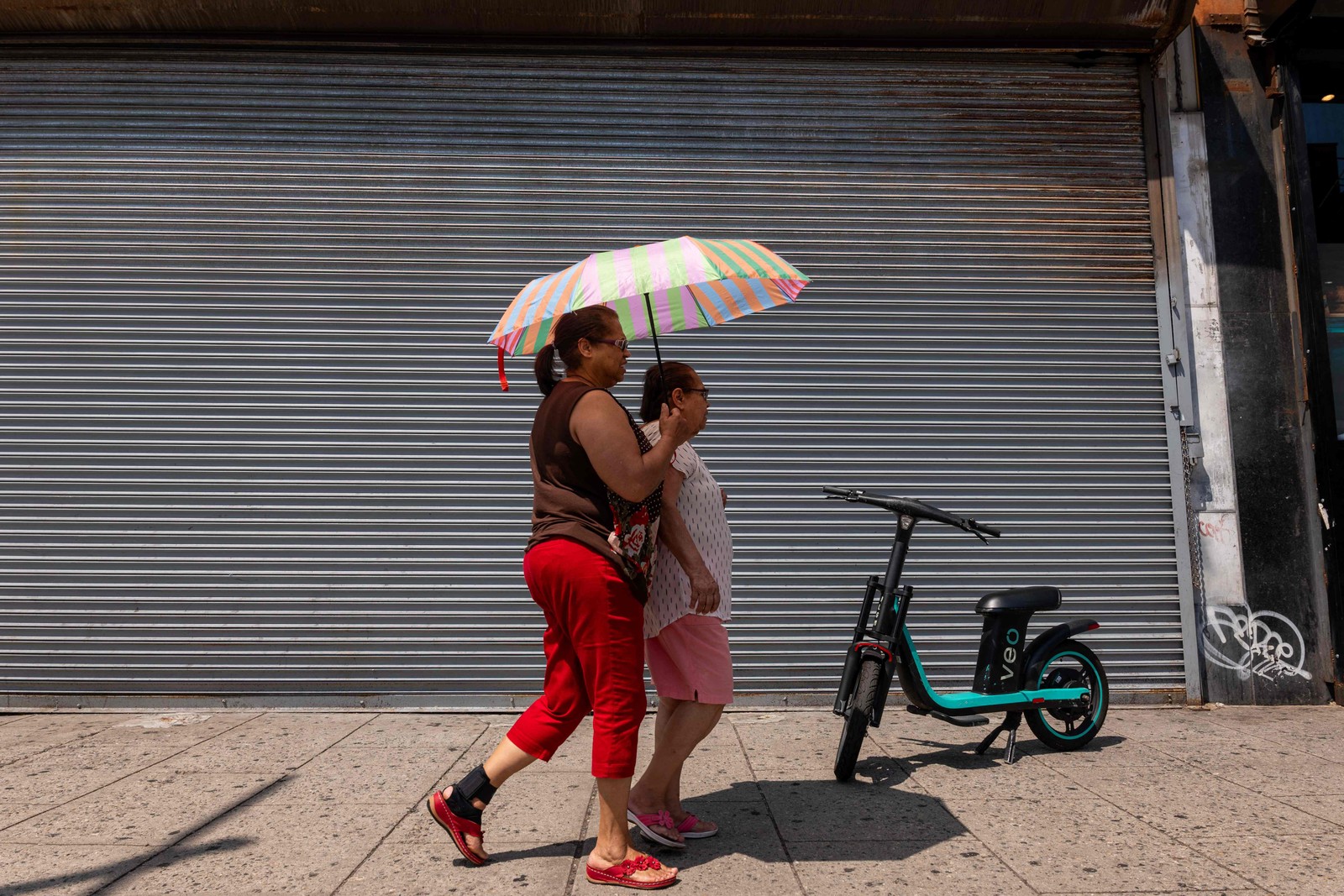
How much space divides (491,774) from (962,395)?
13.6 feet

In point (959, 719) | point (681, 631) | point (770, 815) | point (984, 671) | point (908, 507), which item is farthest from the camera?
point (984, 671)

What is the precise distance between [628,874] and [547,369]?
65.8 inches

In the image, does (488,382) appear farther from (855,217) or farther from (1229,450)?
(1229,450)

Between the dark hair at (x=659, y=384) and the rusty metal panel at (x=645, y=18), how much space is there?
358 cm

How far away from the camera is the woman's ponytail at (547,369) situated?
126 inches

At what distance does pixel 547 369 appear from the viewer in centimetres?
320

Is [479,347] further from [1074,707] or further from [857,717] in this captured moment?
[1074,707]

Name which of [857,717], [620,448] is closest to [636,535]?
[620,448]

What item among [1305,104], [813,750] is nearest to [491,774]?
[813,750]

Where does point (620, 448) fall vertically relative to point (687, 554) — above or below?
above

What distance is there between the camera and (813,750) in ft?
15.4

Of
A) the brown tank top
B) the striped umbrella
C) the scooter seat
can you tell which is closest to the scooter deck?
the scooter seat

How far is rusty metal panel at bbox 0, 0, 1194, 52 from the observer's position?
581cm

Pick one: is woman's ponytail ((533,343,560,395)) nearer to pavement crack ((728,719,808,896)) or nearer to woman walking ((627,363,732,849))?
woman walking ((627,363,732,849))
